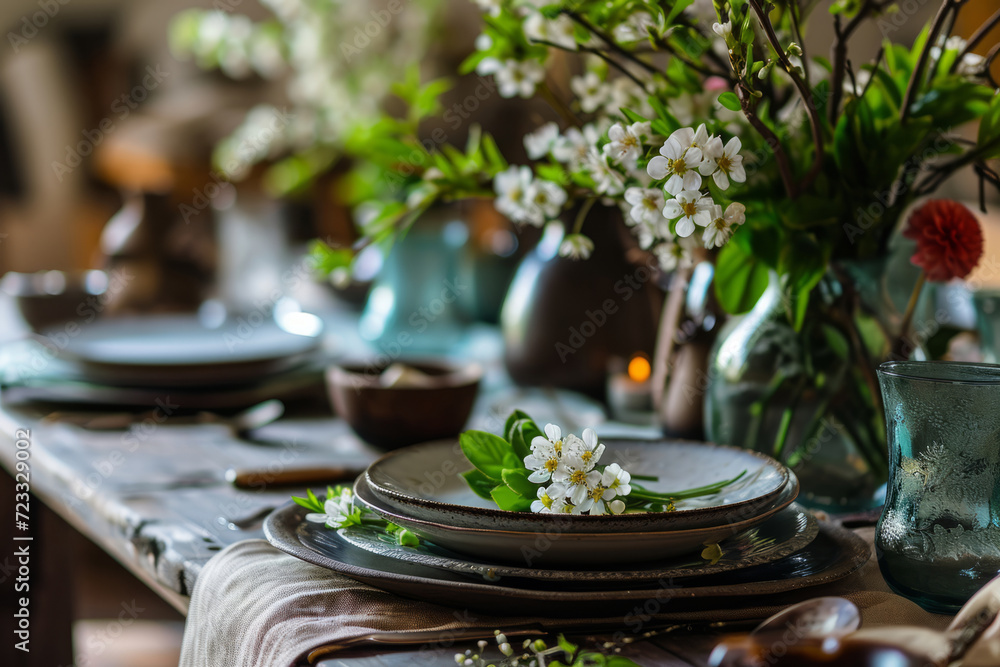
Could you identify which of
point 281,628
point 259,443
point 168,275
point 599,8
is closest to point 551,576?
point 281,628

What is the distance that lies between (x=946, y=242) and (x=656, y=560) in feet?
1.03

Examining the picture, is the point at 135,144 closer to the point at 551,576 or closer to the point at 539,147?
the point at 539,147

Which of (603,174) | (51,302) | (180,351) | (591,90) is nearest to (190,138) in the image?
(51,302)

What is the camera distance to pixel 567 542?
446mm

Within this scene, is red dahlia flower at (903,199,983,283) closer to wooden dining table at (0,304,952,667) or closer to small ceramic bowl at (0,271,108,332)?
wooden dining table at (0,304,952,667)

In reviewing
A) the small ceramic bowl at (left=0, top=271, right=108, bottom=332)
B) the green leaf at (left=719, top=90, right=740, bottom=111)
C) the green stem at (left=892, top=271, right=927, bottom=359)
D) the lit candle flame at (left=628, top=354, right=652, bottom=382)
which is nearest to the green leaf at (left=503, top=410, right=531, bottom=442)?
the green leaf at (left=719, top=90, right=740, bottom=111)

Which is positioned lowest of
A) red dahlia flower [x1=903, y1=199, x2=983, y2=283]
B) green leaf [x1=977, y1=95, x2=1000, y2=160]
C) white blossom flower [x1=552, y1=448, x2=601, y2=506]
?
white blossom flower [x1=552, y1=448, x2=601, y2=506]

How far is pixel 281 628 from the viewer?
0.46 metres

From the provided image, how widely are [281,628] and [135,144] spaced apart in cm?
249

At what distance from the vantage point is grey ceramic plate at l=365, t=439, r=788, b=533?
1.45ft

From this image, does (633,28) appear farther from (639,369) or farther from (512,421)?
(639,369)

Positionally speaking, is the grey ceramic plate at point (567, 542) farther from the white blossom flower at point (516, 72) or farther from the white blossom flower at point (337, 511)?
the white blossom flower at point (516, 72)

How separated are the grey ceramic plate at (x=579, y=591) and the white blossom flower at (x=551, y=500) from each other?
0.13 feet

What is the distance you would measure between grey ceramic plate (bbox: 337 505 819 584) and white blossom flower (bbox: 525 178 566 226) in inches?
11.3
